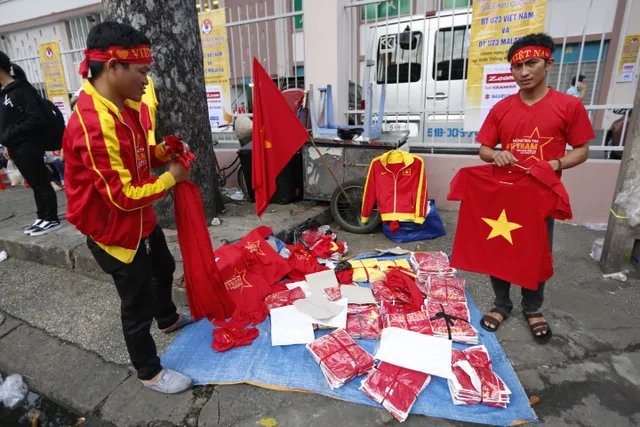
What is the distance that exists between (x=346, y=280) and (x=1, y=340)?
105 inches

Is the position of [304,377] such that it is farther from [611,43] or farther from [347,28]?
[611,43]

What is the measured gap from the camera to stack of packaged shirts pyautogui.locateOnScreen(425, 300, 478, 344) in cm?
243

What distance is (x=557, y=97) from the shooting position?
222 centimetres

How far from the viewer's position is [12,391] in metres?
2.28

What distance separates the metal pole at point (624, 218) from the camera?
3131 mm

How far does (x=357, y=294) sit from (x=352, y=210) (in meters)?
1.73

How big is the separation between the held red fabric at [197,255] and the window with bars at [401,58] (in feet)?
12.0

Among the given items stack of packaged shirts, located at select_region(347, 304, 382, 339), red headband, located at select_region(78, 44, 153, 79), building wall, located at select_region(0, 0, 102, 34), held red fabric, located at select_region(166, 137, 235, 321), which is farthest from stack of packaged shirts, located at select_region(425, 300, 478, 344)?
building wall, located at select_region(0, 0, 102, 34)

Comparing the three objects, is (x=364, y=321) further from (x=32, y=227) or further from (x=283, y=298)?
(x=32, y=227)

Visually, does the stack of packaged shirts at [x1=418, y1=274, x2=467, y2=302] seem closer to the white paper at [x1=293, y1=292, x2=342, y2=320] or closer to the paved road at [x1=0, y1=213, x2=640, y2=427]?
the paved road at [x1=0, y1=213, x2=640, y2=427]

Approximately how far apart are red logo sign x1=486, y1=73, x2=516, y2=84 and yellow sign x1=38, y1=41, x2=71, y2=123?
8.24 metres

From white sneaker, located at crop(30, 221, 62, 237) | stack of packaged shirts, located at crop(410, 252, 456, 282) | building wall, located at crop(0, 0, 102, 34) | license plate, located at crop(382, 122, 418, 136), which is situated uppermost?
building wall, located at crop(0, 0, 102, 34)

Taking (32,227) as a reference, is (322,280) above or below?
below

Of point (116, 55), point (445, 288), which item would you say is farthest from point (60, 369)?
point (445, 288)
